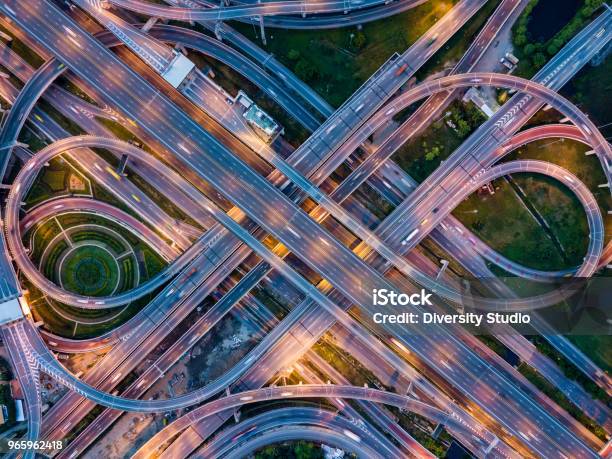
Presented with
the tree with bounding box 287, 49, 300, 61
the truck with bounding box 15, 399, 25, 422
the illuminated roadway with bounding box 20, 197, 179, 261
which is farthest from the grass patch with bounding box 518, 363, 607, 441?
the truck with bounding box 15, 399, 25, 422

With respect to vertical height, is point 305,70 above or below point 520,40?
below

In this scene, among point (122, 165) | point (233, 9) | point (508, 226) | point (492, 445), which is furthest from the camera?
point (122, 165)

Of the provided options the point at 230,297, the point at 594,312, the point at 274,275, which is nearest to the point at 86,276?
the point at 230,297

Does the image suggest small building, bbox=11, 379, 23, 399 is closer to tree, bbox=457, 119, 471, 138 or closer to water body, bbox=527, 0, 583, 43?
tree, bbox=457, 119, 471, 138

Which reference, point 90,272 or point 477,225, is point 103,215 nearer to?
point 90,272

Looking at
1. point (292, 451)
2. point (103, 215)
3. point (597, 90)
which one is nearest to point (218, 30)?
point (103, 215)

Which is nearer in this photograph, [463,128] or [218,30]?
[218,30]

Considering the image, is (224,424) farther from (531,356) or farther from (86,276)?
(531,356)
